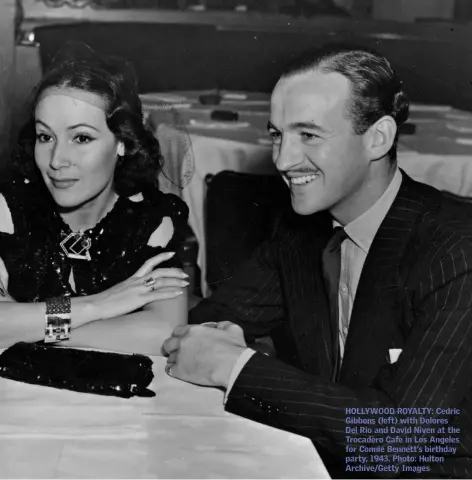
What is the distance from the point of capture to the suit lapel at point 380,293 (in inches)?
57.8

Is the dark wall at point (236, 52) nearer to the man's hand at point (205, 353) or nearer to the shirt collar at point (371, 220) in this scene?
the shirt collar at point (371, 220)

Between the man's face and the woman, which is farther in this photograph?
the woman

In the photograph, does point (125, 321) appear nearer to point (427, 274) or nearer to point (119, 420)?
point (119, 420)

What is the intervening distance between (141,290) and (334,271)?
458 mm

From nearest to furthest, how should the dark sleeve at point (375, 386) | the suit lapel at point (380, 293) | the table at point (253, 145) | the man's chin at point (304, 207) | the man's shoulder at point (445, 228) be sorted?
the dark sleeve at point (375, 386)
the man's shoulder at point (445, 228)
the suit lapel at point (380, 293)
the man's chin at point (304, 207)
the table at point (253, 145)

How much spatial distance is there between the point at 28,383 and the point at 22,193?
0.75 meters

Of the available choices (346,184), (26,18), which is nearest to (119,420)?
(346,184)

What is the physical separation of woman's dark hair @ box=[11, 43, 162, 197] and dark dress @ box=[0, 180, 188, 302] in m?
0.09

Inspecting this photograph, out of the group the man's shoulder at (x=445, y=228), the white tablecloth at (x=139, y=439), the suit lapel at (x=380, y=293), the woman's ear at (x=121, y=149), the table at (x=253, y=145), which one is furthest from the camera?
the table at (x=253, y=145)

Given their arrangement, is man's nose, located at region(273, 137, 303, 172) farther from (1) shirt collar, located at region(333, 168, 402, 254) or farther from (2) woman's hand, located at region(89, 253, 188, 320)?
(2) woman's hand, located at region(89, 253, 188, 320)

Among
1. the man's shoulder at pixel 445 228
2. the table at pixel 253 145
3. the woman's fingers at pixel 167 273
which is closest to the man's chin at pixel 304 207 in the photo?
the man's shoulder at pixel 445 228

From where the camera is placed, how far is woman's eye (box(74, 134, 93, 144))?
1.81 meters

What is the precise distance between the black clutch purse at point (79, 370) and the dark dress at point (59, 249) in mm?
489

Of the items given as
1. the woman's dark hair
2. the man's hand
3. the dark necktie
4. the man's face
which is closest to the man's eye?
the man's face
